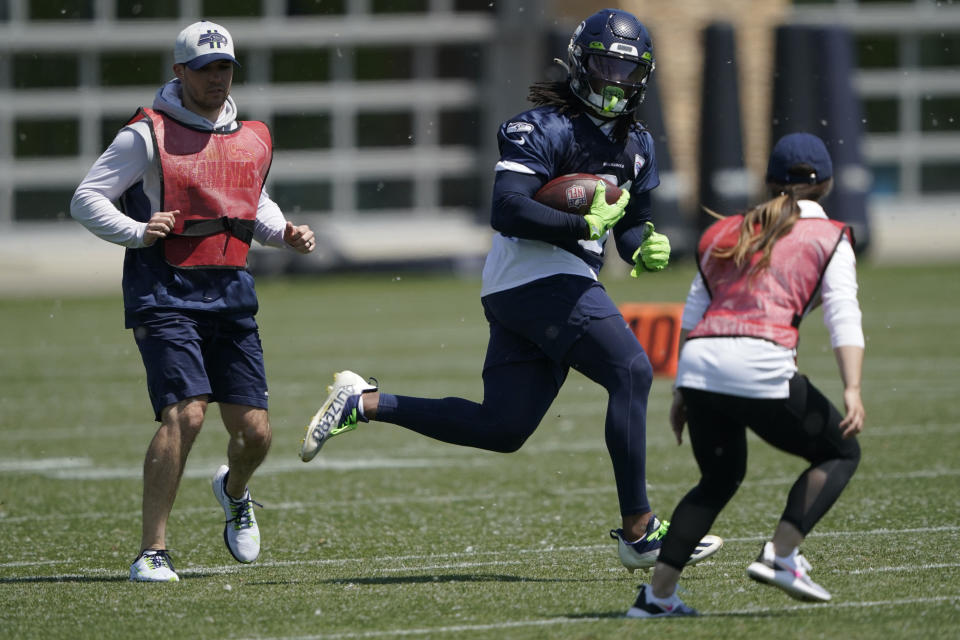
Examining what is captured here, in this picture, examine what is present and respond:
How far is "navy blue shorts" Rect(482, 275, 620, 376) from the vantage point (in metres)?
6.14

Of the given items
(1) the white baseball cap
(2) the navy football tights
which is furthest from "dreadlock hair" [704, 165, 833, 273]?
(1) the white baseball cap

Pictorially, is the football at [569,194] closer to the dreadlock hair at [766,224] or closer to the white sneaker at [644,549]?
the dreadlock hair at [766,224]

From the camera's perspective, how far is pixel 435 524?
7.71 metres

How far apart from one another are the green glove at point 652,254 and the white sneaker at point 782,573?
1509 millimetres

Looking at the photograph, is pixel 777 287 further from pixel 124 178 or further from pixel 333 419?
pixel 124 178

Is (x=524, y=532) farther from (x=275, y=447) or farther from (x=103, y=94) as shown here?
(x=103, y=94)

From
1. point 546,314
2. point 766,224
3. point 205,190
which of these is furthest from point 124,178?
point 766,224

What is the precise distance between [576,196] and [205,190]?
147 cm

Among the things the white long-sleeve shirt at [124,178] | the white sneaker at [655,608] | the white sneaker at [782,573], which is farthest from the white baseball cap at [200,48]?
the white sneaker at [782,573]

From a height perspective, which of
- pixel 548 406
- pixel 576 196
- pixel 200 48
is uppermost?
pixel 200 48

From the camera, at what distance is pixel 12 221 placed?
106ft

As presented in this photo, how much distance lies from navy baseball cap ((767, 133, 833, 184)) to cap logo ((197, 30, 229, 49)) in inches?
89.6

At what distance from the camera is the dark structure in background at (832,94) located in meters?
29.6

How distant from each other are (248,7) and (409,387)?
2180cm
